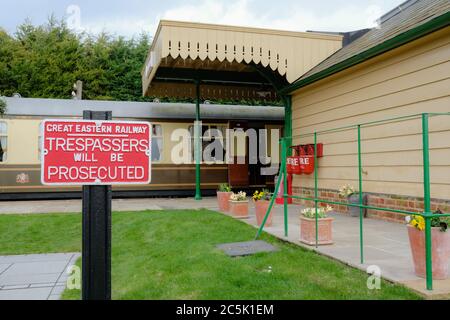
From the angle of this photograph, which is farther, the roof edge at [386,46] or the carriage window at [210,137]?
the carriage window at [210,137]

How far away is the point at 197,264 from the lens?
4.81m

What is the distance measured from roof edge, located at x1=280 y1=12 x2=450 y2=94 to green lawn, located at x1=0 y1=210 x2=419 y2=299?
4.13 metres

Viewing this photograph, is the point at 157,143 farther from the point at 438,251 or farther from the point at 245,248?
the point at 438,251

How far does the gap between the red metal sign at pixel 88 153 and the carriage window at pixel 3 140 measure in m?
11.2

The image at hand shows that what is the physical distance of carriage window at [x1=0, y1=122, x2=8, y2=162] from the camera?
12.4 metres

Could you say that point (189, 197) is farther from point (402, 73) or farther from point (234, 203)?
point (402, 73)

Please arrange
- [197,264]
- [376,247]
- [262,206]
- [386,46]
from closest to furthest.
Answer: [197,264] → [376,247] → [262,206] → [386,46]

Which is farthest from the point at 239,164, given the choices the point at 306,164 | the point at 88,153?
the point at 88,153

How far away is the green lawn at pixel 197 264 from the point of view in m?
3.85

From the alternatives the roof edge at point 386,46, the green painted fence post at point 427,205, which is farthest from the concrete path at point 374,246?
the roof edge at point 386,46

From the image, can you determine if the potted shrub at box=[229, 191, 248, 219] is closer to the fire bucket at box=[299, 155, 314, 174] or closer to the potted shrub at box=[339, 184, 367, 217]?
the potted shrub at box=[339, 184, 367, 217]

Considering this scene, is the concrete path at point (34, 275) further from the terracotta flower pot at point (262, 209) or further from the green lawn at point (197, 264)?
the terracotta flower pot at point (262, 209)

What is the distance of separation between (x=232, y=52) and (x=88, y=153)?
26.8 ft

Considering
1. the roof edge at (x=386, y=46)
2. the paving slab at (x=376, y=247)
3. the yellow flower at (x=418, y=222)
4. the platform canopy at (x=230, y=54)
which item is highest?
the platform canopy at (x=230, y=54)
